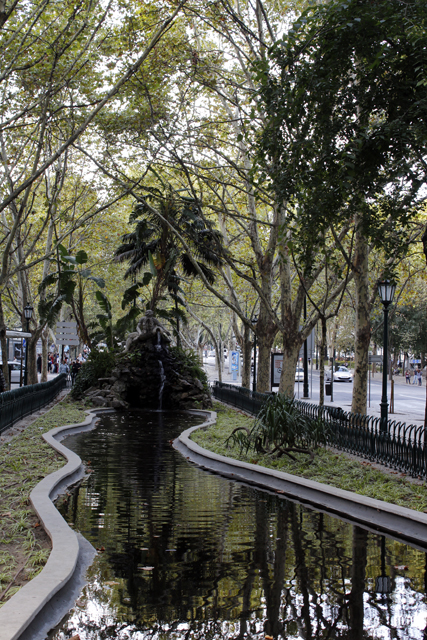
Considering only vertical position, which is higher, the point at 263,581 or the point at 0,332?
the point at 0,332

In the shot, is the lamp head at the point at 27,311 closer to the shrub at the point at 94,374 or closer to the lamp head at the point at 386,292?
the shrub at the point at 94,374

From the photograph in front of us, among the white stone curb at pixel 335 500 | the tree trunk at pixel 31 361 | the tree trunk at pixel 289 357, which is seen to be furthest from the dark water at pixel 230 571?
the tree trunk at pixel 31 361

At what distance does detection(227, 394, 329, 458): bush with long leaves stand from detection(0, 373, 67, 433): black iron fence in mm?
6347

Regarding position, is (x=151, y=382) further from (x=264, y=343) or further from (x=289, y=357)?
(x=289, y=357)

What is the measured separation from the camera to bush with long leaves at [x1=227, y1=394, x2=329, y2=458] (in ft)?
35.5

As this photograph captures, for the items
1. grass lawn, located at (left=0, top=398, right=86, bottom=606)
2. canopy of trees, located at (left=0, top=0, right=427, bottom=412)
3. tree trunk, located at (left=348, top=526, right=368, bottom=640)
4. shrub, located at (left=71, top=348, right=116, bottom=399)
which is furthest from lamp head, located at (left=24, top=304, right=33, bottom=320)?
tree trunk, located at (left=348, top=526, right=368, bottom=640)

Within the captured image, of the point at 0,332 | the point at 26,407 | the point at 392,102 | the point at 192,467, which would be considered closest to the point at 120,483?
the point at 192,467

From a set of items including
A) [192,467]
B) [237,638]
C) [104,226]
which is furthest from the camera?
[104,226]

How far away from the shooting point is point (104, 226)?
102ft

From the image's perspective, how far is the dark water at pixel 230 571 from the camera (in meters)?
4.16

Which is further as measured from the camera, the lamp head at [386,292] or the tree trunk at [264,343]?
the tree trunk at [264,343]

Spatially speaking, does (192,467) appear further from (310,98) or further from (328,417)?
(310,98)

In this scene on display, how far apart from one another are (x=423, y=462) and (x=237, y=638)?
20.5 ft

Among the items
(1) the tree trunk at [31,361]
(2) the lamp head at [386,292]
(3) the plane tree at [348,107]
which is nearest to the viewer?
(3) the plane tree at [348,107]
